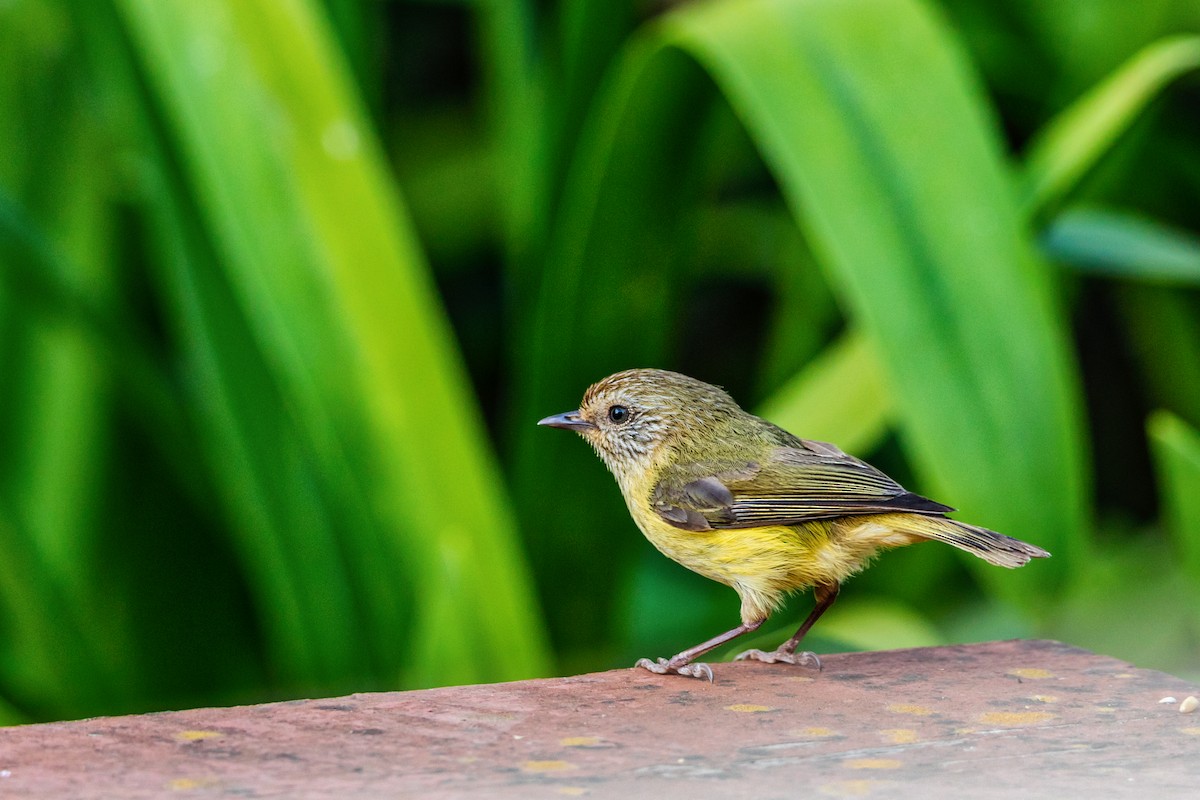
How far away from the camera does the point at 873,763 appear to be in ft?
3.91

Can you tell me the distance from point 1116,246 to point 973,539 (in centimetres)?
123

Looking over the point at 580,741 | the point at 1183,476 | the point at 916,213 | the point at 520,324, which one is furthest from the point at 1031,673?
the point at 520,324

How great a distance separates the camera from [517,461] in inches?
106

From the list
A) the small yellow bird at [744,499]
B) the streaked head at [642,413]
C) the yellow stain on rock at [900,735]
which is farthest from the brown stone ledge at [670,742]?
the streaked head at [642,413]

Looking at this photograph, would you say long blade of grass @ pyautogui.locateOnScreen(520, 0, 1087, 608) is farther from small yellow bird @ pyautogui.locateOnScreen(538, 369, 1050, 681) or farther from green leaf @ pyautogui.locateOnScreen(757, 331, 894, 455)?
small yellow bird @ pyautogui.locateOnScreen(538, 369, 1050, 681)

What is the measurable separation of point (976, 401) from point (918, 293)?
0.18 m

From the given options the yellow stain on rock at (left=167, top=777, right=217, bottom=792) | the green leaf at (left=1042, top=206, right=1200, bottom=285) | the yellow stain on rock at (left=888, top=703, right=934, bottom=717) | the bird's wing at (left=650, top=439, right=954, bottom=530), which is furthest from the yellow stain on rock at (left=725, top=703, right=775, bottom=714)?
the green leaf at (left=1042, top=206, right=1200, bottom=285)

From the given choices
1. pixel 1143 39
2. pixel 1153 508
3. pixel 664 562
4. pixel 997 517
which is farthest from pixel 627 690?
pixel 1153 508

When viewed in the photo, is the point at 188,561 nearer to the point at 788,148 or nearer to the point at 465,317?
the point at 465,317

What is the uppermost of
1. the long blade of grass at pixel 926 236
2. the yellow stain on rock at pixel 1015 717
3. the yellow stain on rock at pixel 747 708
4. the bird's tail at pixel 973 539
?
the long blade of grass at pixel 926 236

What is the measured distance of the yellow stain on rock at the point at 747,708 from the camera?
1.38 meters

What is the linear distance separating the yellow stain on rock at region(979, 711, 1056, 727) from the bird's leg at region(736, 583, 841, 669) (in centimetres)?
27

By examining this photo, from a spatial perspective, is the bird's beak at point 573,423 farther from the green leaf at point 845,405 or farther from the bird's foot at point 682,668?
the green leaf at point 845,405

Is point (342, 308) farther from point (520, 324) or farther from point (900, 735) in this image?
point (900, 735)
